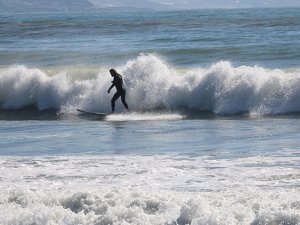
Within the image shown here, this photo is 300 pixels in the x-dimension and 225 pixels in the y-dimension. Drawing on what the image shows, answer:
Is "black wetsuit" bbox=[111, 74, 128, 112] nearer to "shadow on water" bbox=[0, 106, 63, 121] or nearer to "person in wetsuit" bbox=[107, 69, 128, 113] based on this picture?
"person in wetsuit" bbox=[107, 69, 128, 113]

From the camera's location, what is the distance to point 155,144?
1777 cm

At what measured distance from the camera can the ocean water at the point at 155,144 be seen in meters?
11.3

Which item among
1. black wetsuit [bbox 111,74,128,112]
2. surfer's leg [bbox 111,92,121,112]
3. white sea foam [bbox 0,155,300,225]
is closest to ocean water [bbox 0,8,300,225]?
white sea foam [bbox 0,155,300,225]

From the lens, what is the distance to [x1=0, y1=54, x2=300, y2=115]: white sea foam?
25594 millimetres

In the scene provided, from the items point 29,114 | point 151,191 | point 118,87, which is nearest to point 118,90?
point 118,87

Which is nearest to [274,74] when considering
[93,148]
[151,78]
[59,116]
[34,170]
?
[151,78]

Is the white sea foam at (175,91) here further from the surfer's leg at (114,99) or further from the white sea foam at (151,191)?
the white sea foam at (151,191)

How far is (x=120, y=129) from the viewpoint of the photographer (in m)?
21.2

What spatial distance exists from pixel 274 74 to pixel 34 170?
13969 mm

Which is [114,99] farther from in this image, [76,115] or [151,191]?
[151,191]

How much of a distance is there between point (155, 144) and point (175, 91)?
9.67 m

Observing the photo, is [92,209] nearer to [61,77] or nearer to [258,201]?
[258,201]

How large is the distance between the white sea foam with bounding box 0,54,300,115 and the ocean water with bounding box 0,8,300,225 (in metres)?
0.04

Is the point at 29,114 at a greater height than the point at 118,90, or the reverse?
the point at 118,90
